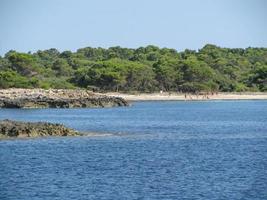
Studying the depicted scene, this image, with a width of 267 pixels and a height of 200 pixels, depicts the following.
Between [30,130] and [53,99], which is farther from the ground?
[53,99]

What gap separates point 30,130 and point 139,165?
1428cm

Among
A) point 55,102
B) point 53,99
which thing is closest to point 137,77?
point 53,99

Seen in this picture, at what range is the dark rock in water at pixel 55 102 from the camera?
98375 mm

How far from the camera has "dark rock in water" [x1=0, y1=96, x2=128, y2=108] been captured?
98.4 meters

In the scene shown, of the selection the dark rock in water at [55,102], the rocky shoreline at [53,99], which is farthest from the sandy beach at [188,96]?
the dark rock in water at [55,102]

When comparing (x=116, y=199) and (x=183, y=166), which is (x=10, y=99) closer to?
(x=183, y=166)

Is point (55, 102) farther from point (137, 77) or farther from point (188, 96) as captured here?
point (188, 96)

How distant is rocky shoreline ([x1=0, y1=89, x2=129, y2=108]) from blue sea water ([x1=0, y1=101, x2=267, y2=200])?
3905 cm

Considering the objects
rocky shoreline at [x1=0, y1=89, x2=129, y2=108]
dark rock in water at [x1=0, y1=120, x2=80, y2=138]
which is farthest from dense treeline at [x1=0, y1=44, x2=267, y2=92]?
dark rock in water at [x1=0, y1=120, x2=80, y2=138]

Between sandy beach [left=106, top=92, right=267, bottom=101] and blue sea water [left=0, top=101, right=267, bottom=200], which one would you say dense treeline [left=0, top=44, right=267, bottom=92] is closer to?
sandy beach [left=106, top=92, right=267, bottom=101]

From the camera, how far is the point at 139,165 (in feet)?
127

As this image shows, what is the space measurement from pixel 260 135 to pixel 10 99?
5173cm

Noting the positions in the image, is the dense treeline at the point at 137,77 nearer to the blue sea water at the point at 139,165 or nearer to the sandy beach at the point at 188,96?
the sandy beach at the point at 188,96

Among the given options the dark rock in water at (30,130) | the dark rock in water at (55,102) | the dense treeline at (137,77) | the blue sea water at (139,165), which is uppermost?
the dense treeline at (137,77)
